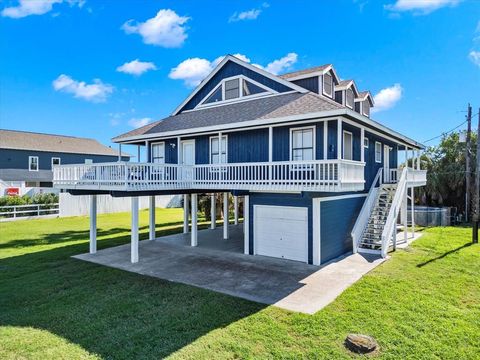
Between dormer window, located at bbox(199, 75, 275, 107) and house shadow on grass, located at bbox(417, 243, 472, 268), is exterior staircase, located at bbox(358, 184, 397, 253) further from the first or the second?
dormer window, located at bbox(199, 75, 275, 107)

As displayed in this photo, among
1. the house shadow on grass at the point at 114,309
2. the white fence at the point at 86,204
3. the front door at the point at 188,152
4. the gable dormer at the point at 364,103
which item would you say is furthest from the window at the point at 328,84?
the white fence at the point at 86,204

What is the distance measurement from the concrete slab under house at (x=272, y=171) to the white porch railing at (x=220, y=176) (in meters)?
0.04

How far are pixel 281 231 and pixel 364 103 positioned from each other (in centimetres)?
1074

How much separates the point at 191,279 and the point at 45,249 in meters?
8.62

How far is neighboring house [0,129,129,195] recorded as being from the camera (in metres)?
32.8

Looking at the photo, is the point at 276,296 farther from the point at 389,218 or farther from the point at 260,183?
the point at 389,218

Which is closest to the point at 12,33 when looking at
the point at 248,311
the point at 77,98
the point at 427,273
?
the point at 77,98

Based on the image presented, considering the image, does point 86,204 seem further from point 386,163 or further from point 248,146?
point 386,163

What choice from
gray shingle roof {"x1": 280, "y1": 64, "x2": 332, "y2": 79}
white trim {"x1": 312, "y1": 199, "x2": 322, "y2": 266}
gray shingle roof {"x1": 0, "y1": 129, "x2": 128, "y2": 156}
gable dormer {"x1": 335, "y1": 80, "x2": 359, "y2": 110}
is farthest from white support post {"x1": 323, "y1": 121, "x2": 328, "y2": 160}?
gray shingle roof {"x1": 0, "y1": 129, "x2": 128, "y2": 156}

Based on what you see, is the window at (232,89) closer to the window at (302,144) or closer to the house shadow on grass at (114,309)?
the window at (302,144)

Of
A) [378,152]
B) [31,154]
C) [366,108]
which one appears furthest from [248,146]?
[31,154]

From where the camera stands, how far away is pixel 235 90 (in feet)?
50.4

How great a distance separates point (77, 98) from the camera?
36.4 meters

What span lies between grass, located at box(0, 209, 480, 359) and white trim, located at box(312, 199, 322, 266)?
185 cm
